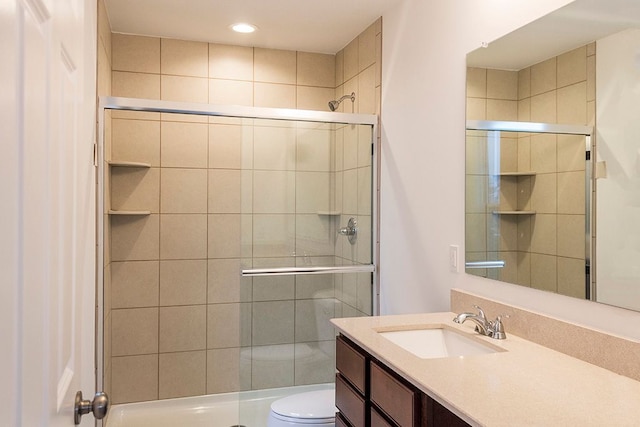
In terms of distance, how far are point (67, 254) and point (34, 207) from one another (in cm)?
30

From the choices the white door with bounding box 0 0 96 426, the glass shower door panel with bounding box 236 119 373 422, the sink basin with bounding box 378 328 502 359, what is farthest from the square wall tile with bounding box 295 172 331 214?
the white door with bounding box 0 0 96 426

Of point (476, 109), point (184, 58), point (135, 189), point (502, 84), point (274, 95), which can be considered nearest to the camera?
point (502, 84)

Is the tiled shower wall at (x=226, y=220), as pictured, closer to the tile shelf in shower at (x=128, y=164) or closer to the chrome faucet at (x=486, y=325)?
the tile shelf in shower at (x=128, y=164)

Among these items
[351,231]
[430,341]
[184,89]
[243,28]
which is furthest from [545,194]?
[184,89]

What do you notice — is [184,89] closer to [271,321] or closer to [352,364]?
[271,321]

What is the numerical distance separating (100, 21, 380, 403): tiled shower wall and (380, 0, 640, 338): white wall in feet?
0.75

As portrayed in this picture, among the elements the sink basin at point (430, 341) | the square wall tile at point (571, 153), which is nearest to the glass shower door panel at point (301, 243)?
the sink basin at point (430, 341)

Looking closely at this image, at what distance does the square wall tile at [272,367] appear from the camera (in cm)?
281

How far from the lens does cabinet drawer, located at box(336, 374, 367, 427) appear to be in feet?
5.55

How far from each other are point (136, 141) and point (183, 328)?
1318 mm

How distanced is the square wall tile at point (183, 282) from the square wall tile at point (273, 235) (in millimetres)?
814

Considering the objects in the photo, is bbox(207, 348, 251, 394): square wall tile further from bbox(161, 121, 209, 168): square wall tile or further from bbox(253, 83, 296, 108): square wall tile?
bbox(253, 83, 296, 108): square wall tile

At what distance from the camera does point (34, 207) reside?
656 millimetres

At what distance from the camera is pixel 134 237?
128 inches
